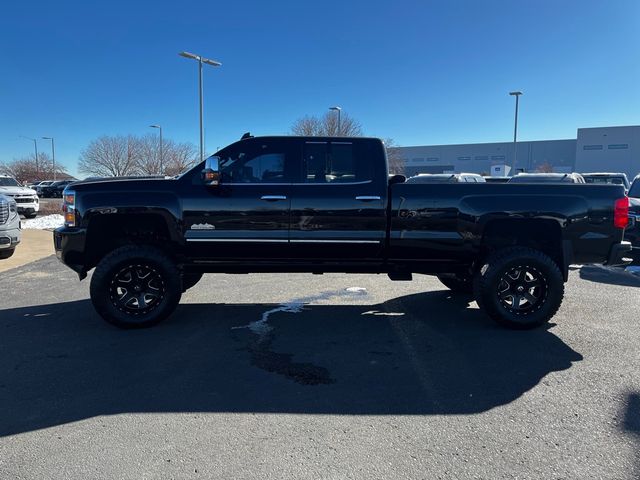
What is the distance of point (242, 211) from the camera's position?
5184mm

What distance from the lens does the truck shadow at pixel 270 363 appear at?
350 centimetres

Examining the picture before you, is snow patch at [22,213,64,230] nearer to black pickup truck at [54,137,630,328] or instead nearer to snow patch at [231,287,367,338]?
black pickup truck at [54,137,630,328]

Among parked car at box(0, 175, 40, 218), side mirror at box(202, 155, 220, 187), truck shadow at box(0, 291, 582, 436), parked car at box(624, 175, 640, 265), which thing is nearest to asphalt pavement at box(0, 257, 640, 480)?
truck shadow at box(0, 291, 582, 436)

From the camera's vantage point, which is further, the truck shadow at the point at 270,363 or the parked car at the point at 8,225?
the parked car at the point at 8,225

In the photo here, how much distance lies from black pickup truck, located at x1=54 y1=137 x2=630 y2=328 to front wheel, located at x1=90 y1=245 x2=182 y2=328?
11 millimetres

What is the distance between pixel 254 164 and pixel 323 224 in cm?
104

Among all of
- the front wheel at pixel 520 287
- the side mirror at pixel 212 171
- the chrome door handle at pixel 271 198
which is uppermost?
the side mirror at pixel 212 171

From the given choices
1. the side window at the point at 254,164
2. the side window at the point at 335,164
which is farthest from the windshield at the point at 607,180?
the side window at the point at 254,164

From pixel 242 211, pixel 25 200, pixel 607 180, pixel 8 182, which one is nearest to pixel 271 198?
pixel 242 211

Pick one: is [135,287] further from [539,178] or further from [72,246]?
[539,178]

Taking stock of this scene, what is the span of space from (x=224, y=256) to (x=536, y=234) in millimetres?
3577

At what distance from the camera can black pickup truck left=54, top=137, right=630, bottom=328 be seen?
5160 mm

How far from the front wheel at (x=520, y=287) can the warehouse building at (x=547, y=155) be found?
6283 centimetres

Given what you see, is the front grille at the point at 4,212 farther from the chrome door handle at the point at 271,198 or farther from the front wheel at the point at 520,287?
the front wheel at the point at 520,287
